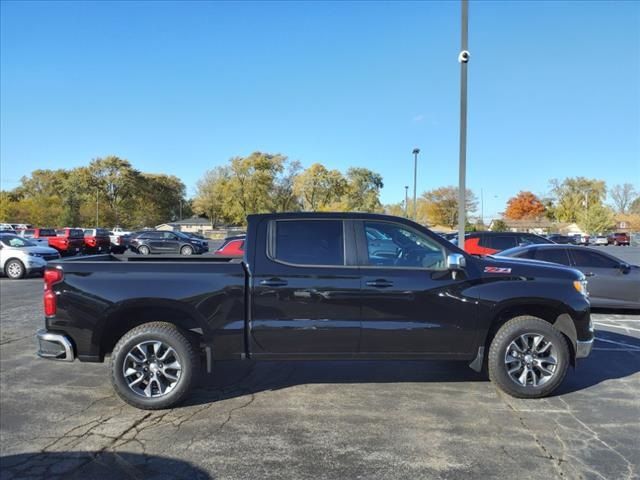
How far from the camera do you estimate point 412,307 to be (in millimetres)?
4684

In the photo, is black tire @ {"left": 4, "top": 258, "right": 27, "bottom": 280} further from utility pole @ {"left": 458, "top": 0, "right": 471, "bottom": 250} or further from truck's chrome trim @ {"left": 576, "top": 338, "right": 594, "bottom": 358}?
truck's chrome trim @ {"left": 576, "top": 338, "right": 594, "bottom": 358}

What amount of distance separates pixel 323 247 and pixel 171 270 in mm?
1462

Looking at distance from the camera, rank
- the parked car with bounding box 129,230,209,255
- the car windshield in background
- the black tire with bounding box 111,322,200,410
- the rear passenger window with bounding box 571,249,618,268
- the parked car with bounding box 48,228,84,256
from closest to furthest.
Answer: the black tire with bounding box 111,322,200,410
the rear passenger window with bounding box 571,249,618,268
the car windshield in background
the parked car with bounding box 48,228,84,256
the parked car with bounding box 129,230,209,255

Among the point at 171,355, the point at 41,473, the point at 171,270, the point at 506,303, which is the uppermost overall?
the point at 171,270

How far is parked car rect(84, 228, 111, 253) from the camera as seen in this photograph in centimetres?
3034

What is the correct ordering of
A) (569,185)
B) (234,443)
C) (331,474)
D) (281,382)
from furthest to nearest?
(569,185) → (281,382) → (234,443) → (331,474)

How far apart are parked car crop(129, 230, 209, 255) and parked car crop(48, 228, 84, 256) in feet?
16.3

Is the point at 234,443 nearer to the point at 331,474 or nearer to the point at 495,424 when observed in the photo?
the point at 331,474

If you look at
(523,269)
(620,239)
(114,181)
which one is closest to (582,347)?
(523,269)

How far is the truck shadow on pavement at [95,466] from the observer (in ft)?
11.1

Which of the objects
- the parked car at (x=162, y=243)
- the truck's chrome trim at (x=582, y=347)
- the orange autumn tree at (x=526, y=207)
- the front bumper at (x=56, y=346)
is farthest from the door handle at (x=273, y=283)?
the orange autumn tree at (x=526, y=207)

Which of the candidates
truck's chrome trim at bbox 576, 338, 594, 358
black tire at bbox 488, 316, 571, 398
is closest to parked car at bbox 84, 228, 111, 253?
black tire at bbox 488, 316, 571, 398

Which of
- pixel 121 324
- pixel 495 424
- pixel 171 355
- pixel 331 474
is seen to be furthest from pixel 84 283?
pixel 495 424

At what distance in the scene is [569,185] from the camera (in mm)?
113062
